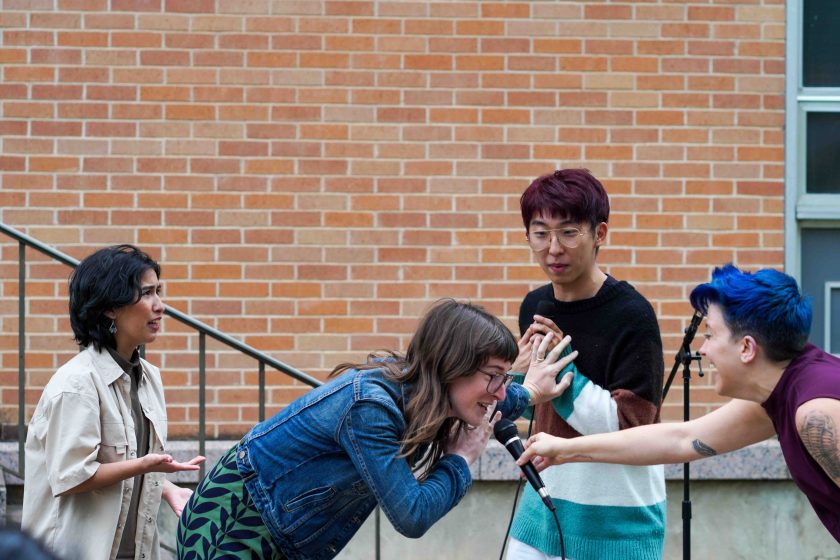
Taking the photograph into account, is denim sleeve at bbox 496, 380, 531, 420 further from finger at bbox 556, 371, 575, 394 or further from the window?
the window

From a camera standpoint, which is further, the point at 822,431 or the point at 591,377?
the point at 591,377

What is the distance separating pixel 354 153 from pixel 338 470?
3412 mm

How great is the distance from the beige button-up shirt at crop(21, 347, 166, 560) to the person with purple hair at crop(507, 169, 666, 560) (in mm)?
1264

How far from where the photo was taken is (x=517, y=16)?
5922mm

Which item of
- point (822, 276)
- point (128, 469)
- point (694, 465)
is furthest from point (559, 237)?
point (822, 276)

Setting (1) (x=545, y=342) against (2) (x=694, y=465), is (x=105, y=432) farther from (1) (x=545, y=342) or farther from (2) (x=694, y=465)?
(2) (x=694, y=465)

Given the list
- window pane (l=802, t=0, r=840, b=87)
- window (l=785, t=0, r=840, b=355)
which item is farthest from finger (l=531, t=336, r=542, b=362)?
window pane (l=802, t=0, r=840, b=87)

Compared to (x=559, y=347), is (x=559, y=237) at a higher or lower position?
higher

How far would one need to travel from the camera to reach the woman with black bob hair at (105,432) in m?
3.27

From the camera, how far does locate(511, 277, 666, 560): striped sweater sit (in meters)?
3.25

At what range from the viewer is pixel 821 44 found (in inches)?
242

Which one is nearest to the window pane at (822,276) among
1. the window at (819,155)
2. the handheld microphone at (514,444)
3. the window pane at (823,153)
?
the window at (819,155)

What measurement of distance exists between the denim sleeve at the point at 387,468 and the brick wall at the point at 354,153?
10.6ft

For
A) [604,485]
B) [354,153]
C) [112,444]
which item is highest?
[354,153]
